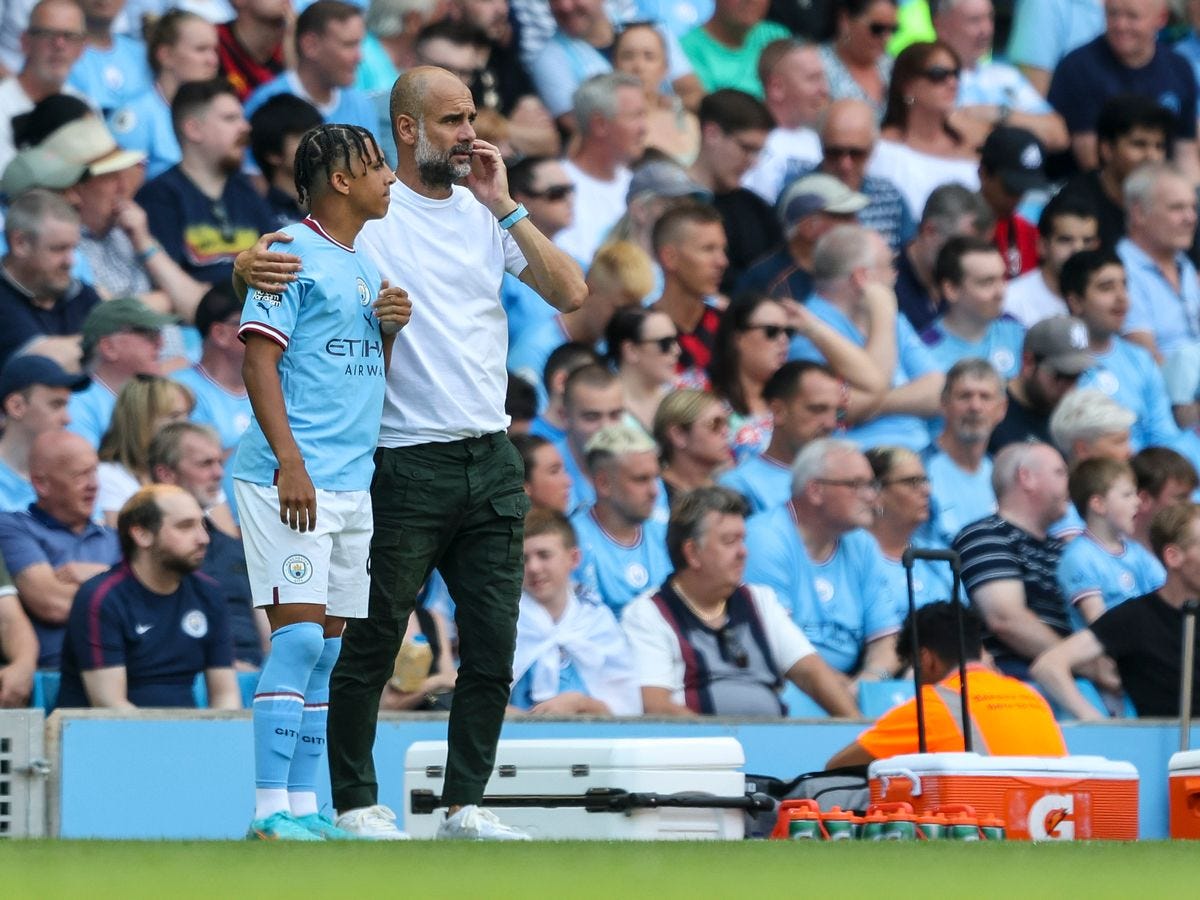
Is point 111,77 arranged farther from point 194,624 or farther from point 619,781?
point 619,781

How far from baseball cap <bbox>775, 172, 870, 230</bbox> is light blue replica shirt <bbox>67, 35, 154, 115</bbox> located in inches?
123

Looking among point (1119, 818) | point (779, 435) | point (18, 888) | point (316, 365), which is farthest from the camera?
point (779, 435)

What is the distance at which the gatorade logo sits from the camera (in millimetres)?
6602

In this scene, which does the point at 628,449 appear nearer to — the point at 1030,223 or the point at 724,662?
the point at 724,662

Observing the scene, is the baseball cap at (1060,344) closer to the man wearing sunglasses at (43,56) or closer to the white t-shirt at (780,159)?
the white t-shirt at (780,159)

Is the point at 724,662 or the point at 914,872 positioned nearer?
the point at 914,872

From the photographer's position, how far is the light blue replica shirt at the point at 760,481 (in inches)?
402

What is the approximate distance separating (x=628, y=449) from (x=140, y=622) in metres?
2.36

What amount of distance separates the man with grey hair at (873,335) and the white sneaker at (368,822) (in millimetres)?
5689

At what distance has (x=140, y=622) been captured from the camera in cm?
815

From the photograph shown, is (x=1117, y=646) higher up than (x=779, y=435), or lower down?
lower down

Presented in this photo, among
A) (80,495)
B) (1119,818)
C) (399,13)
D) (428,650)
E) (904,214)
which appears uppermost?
(399,13)

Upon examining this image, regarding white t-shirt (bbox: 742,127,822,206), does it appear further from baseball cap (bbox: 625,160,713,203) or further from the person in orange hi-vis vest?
the person in orange hi-vis vest

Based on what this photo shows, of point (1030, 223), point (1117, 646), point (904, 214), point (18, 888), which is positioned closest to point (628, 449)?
point (1117, 646)
